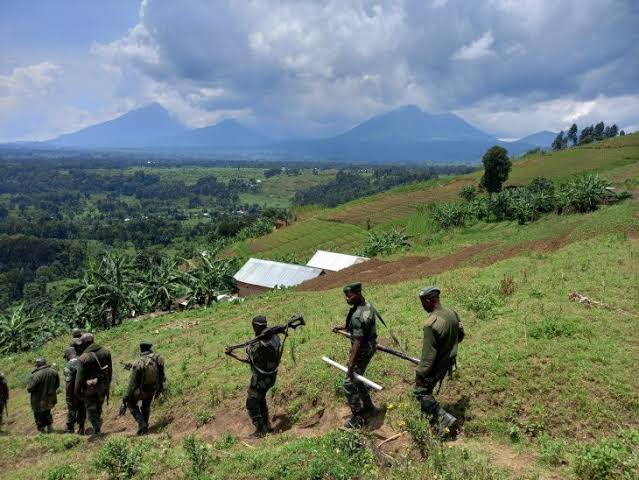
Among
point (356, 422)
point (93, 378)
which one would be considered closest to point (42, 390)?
point (93, 378)

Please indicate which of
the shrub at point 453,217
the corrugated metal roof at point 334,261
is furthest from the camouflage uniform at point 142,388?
the shrub at point 453,217

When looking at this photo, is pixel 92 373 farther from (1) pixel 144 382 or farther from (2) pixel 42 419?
(2) pixel 42 419

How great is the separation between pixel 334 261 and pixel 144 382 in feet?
131

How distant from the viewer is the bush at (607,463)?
548 centimetres

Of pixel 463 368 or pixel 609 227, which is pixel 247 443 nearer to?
pixel 463 368

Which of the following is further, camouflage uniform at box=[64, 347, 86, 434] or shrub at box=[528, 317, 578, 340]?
camouflage uniform at box=[64, 347, 86, 434]

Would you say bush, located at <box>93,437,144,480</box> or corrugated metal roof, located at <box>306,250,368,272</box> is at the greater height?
bush, located at <box>93,437,144,480</box>

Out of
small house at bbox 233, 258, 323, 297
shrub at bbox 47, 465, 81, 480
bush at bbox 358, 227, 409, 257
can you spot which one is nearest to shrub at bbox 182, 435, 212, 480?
shrub at bbox 47, 465, 81, 480

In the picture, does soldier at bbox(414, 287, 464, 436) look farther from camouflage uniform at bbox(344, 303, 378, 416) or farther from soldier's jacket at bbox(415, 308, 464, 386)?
camouflage uniform at bbox(344, 303, 378, 416)

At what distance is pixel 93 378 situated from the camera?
9.95 m

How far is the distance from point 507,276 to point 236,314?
12.8 meters

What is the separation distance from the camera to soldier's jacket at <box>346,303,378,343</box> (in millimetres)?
7375

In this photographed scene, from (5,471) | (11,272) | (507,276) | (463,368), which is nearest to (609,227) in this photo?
(507,276)

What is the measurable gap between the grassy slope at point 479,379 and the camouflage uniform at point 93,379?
2.35ft
